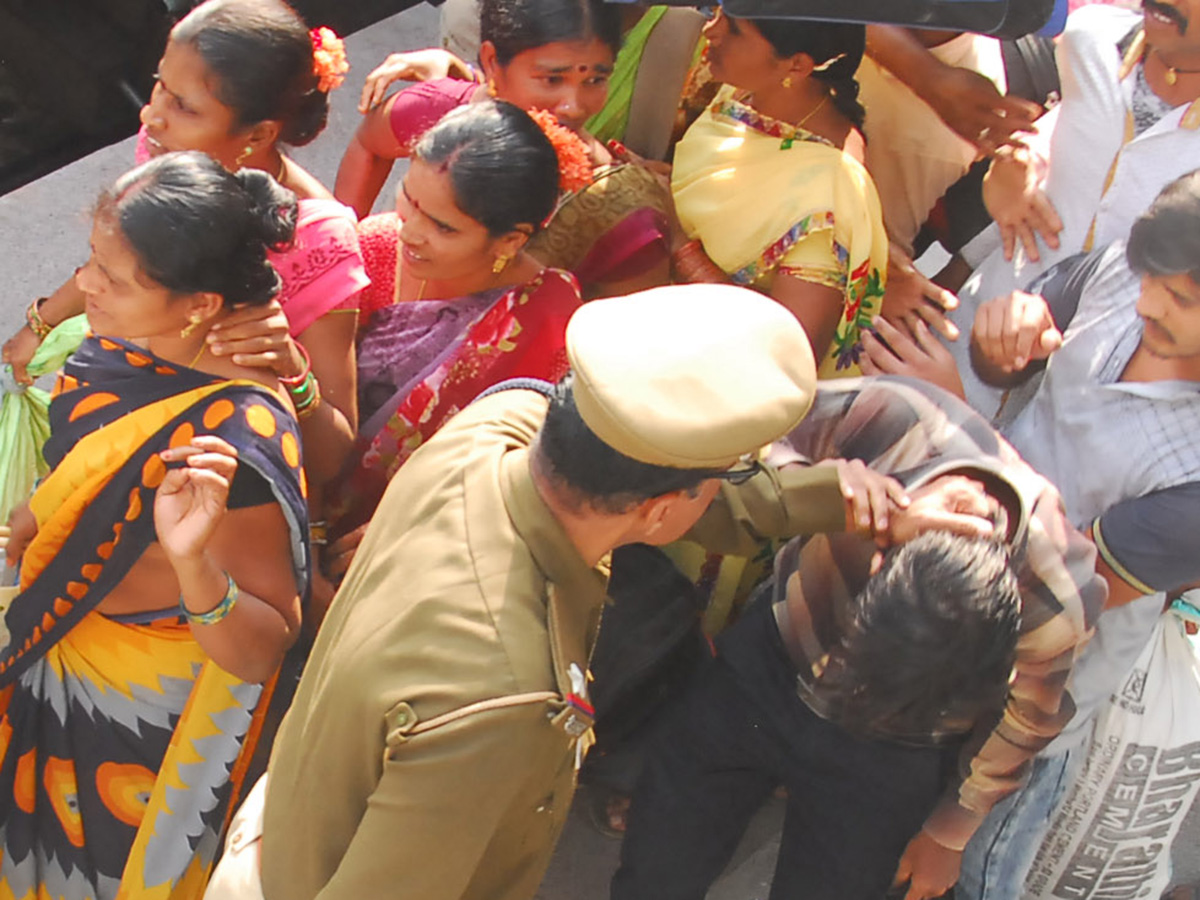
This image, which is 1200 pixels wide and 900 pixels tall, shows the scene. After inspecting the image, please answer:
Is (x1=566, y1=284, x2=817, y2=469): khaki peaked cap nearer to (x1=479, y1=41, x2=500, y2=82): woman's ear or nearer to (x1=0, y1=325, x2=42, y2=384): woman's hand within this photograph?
(x1=479, y1=41, x2=500, y2=82): woman's ear

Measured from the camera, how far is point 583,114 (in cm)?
222

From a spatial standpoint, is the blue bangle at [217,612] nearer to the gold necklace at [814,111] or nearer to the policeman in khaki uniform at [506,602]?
the policeman in khaki uniform at [506,602]

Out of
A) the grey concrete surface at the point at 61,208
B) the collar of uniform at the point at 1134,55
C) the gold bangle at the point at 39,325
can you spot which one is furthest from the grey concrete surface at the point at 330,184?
the collar of uniform at the point at 1134,55

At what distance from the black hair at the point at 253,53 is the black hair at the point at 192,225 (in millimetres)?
442

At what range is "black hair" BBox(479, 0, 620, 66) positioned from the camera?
2127mm

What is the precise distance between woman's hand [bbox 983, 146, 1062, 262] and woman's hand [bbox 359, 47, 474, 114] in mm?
1112

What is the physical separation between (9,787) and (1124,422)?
1.73 m

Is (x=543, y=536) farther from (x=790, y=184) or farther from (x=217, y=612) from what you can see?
(x=790, y=184)

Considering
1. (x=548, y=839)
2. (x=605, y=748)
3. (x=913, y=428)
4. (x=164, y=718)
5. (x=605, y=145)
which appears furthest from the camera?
(x=605, y=145)

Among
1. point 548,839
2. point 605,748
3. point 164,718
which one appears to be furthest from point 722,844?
point 164,718

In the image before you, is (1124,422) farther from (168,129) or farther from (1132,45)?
(168,129)

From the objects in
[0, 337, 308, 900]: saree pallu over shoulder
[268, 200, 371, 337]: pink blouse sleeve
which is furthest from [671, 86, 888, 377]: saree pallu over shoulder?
[0, 337, 308, 900]: saree pallu over shoulder

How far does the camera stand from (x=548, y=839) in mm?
1325

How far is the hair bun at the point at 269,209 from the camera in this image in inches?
63.1
